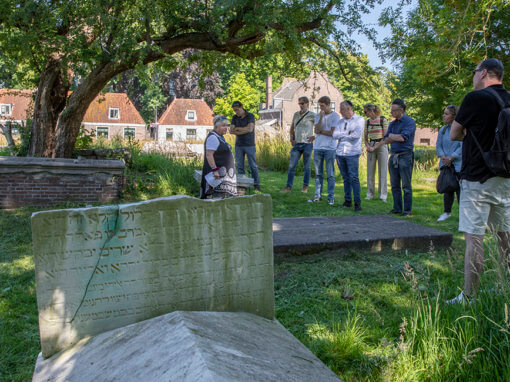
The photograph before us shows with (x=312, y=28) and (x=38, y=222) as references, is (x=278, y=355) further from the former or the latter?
(x=312, y=28)

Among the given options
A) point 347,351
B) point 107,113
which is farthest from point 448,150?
point 107,113

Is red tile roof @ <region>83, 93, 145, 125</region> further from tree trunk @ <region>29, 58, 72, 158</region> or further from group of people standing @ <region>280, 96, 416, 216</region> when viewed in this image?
group of people standing @ <region>280, 96, 416, 216</region>

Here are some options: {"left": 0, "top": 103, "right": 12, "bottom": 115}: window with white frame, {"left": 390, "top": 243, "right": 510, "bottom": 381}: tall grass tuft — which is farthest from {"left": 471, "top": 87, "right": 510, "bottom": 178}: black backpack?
{"left": 0, "top": 103, "right": 12, "bottom": 115}: window with white frame

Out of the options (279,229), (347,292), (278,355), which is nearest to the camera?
(278,355)

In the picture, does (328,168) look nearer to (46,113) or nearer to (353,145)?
(353,145)

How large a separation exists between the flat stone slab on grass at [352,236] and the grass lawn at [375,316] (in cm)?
14

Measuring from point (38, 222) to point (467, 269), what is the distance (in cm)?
320

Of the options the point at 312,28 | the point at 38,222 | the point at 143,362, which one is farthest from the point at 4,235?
the point at 312,28

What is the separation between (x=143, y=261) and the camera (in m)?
2.93

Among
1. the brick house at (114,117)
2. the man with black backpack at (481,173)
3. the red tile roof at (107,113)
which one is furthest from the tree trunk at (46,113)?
the red tile roof at (107,113)

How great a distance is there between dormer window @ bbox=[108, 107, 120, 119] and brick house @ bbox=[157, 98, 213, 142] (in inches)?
202

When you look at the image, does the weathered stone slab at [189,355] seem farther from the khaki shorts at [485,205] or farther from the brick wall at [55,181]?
the brick wall at [55,181]

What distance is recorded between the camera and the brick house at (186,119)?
181 feet

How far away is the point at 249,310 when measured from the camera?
3.28 meters
